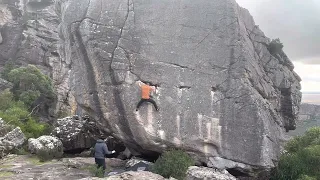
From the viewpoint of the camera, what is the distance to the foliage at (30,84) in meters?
33.1

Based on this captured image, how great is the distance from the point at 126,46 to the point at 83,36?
1.75 m

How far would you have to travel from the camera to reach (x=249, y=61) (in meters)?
14.6

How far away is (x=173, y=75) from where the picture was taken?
1405cm

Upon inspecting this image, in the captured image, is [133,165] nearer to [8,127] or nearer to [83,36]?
[83,36]

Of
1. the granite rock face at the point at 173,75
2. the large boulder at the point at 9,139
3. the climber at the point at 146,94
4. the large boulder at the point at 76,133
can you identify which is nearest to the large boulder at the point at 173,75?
the granite rock face at the point at 173,75

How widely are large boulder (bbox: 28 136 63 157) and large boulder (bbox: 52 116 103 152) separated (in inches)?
37.4

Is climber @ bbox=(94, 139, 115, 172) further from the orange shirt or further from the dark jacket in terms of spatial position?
the orange shirt

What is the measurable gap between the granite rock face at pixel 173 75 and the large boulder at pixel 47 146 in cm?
326

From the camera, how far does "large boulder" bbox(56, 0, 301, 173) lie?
45.3 feet

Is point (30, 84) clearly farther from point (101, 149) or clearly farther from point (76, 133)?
point (101, 149)

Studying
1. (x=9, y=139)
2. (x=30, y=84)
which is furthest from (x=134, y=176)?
(x=30, y=84)

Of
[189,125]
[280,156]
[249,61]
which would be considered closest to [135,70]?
[189,125]

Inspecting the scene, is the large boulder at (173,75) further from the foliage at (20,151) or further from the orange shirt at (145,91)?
the foliage at (20,151)

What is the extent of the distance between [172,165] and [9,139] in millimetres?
9500
